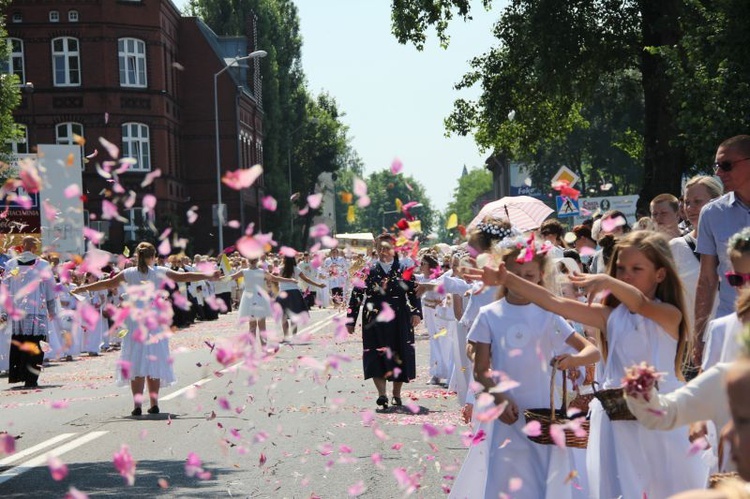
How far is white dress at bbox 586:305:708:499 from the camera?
5.76 metres

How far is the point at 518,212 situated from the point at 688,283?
18.8 ft

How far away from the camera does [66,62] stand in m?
57.7

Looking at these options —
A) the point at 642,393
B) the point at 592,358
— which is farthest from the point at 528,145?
the point at 642,393

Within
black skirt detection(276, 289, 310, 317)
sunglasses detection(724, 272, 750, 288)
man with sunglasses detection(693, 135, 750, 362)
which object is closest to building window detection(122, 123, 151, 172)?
black skirt detection(276, 289, 310, 317)

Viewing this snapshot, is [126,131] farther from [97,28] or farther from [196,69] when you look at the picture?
[196,69]

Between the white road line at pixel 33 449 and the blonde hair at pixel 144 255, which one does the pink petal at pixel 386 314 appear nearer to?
the blonde hair at pixel 144 255

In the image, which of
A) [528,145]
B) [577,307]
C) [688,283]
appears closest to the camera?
[577,307]

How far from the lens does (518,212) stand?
1448 cm

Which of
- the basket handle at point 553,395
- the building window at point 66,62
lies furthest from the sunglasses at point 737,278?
the building window at point 66,62

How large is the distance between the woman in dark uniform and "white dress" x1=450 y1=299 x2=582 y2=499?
6988 millimetres

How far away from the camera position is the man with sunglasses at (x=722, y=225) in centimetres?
727

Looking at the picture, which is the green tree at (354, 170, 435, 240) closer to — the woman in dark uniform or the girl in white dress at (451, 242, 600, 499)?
the woman in dark uniform

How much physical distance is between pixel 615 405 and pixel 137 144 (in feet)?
179

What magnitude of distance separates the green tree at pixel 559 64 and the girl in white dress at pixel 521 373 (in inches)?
745
